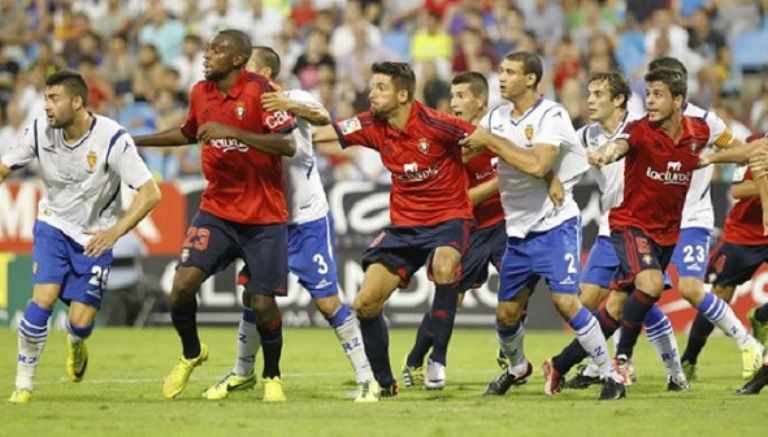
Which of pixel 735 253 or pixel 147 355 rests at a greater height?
pixel 735 253

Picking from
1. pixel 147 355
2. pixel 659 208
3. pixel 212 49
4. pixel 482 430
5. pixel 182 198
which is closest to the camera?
pixel 482 430

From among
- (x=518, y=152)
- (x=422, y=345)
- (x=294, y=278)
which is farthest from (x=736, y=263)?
(x=294, y=278)

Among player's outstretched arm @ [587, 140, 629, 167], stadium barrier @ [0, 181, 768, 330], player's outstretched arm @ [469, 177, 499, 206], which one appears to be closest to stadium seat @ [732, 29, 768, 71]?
stadium barrier @ [0, 181, 768, 330]

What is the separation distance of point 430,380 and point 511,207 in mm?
1740

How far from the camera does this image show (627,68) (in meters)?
24.0

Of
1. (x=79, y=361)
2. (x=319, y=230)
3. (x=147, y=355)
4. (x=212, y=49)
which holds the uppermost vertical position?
(x=212, y=49)

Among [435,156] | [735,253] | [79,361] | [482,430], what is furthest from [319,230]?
[735,253]

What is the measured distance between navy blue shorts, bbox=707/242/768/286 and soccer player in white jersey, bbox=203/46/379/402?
422cm

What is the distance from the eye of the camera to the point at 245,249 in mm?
12234

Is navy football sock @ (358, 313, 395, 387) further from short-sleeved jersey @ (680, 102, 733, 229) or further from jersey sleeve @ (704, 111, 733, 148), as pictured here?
short-sleeved jersey @ (680, 102, 733, 229)

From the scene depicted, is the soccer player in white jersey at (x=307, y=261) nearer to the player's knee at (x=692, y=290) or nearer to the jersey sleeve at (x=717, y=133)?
the player's knee at (x=692, y=290)

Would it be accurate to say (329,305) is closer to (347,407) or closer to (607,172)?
(347,407)

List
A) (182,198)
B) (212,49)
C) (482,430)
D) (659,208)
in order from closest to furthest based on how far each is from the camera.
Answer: (482,430) < (212,49) < (659,208) < (182,198)

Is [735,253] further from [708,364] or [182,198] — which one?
[182,198]
